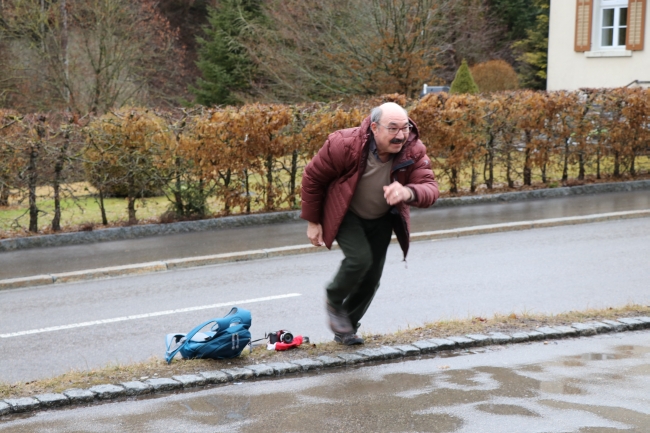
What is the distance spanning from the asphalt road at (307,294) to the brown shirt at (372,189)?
1.61 m

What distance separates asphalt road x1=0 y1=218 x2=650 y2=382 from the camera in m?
8.14

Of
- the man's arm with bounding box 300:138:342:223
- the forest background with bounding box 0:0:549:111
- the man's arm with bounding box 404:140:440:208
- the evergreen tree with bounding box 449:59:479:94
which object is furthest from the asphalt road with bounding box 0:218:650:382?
the evergreen tree with bounding box 449:59:479:94

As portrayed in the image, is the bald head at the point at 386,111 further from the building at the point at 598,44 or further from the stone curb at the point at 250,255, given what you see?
the building at the point at 598,44

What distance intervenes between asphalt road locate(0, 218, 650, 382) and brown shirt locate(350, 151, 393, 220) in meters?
1.61

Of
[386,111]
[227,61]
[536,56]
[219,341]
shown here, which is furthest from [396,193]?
[536,56]

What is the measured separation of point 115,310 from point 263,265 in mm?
2756

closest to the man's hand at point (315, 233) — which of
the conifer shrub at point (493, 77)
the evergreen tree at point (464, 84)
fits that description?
the evergreen tree at point (464, 84)

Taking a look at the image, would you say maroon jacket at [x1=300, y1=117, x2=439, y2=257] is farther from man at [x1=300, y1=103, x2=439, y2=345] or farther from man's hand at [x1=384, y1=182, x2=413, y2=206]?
man's hand at [x1=384, y1=182, x2=413, y2=206]

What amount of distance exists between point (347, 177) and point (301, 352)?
1.35 meters

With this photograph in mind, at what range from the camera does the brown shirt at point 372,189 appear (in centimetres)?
664

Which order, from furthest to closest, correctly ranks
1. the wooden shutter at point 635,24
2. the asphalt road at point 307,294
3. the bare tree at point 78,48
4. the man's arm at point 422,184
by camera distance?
the bare tree at point 78,48 → the wooden shutter at point 635,24 → the asphalt road at point 307,294 → the man's arm at point 422,184

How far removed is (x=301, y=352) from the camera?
6.84 meters

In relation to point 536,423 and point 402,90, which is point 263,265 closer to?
point 536,423

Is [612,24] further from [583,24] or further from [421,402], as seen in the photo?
[421,402]
